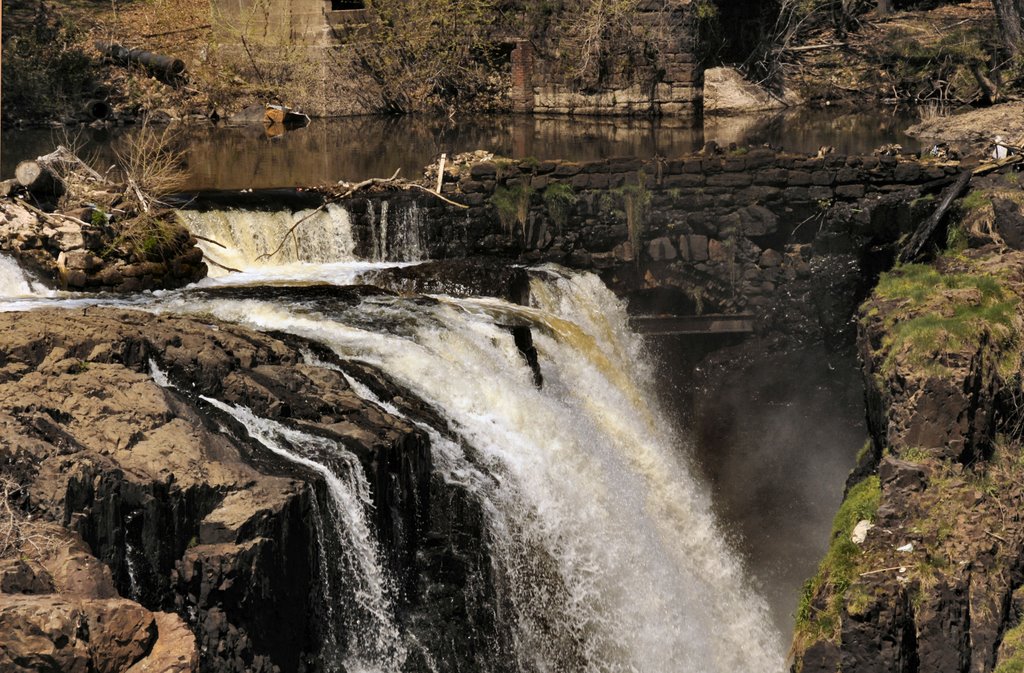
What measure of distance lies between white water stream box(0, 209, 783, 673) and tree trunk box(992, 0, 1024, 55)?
13042 mm

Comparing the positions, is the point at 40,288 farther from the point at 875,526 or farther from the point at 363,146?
the point at 363,146

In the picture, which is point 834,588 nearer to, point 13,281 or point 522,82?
point 13,281

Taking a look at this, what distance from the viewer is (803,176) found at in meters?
14.8

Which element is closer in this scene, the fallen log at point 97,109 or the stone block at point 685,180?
the stone block at point 685,180

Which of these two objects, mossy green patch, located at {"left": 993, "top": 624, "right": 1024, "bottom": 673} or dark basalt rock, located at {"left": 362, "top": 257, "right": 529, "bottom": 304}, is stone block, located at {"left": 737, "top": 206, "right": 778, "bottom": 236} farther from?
mossy green patch, located at {"left": 993, "top": 624, "right": 1024, "bottom": 673}

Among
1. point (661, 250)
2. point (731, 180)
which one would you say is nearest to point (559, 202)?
point (661, 250)

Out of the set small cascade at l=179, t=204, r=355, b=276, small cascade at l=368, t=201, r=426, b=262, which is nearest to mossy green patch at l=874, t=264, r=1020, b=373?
small cascade at l=368, t=201, r=426, b=262

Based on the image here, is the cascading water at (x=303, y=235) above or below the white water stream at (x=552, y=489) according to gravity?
above

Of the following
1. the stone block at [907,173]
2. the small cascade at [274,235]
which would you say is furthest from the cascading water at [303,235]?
the stone block at [907,173]

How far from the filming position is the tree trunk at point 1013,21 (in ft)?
72.2

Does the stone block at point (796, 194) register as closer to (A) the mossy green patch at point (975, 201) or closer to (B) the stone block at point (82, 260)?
(A) the mossy green patch at point (975, 201)

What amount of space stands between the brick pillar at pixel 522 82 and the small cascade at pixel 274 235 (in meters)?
11.9

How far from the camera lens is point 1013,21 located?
22016 millimetres

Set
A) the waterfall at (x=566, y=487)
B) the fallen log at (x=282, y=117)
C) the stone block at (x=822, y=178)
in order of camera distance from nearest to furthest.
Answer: the waterfall at (x=566, y=487), the stone block at (x=822, y=178), the fallen log at (x=282, y=117)
